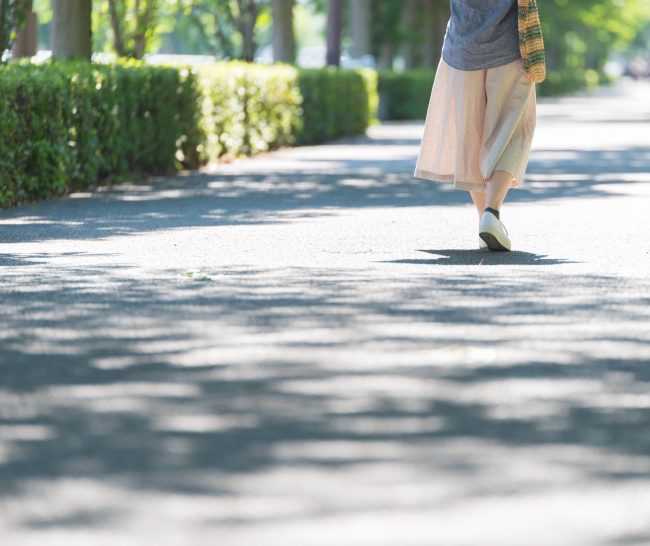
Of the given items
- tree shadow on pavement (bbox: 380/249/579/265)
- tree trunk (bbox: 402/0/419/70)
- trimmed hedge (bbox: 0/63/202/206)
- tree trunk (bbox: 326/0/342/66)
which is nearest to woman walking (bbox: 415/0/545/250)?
tree shadow on pavement (bbox: 380/249/579/265)

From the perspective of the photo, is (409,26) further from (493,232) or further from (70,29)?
(493,232)

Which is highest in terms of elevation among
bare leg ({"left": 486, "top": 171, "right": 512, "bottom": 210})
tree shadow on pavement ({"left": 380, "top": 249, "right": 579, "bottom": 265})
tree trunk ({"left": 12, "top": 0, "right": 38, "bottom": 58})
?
tree trunk ({"left": 12, "top": 0, "right": 38, "bottom": 58})

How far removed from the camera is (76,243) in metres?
10.1

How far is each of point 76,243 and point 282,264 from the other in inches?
67.2

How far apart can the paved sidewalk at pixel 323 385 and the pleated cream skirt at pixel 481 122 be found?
460 millimetres

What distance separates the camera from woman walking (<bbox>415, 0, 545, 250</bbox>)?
9469 mm

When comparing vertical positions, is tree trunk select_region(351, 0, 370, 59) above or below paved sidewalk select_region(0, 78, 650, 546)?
above

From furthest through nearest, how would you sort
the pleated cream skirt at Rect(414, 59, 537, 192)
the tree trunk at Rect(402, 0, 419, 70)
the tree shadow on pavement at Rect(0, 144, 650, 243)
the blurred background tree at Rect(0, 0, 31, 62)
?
the tree trunk at Rect(402, 0, 419, 70)
the blurred background tree at Rect(0, 0, 31, 62)
the tree shadow on pavement at Rect(0, 144, 650, 243)
the pleated cream skirt at Rect(414, 59, 537, 192)

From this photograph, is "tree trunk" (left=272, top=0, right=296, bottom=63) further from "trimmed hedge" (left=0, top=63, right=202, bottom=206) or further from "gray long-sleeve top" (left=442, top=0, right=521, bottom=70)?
"gray long-sleeve top" (left=442, top=0, right=521, bottom=70)

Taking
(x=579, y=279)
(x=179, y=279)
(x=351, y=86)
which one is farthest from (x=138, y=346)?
(x=351, y=86)

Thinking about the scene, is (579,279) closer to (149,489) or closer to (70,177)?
(149,489)


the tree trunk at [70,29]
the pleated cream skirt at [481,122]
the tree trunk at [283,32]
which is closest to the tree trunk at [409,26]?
the tree trunk at [283,32]

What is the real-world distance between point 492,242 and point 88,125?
5.81m

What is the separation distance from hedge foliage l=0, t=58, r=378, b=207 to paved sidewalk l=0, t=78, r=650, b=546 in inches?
73.6
